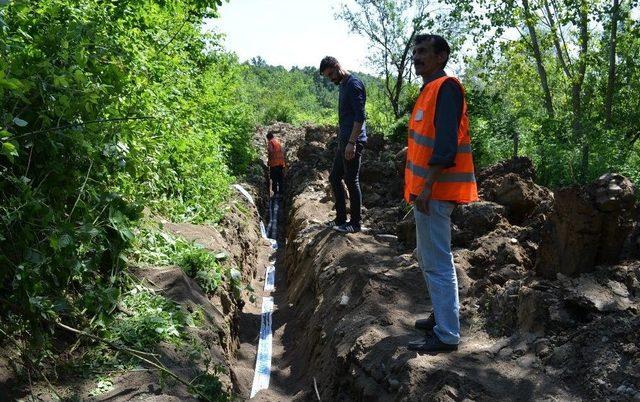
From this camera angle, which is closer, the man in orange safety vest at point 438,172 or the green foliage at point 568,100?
the man in orange safety vest at point 438,172

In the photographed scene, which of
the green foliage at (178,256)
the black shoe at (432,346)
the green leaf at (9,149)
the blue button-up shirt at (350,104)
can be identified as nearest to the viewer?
the green leaf at (9,149)

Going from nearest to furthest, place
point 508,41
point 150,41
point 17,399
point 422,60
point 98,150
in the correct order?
point 17,399, point 422,60, point 98,150, point 150,41, point 508,41

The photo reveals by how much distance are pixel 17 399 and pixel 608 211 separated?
4.17 m

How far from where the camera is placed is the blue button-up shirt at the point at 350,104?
650 centimetres

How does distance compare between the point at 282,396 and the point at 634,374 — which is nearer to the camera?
the point at 634,374

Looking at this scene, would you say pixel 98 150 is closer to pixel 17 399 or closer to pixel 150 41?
pixel 17 399

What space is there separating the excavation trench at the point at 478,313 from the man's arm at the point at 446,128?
4.15ft

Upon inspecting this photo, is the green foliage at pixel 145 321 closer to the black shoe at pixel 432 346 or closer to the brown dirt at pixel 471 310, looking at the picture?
the brown dirt at pixel 471 310

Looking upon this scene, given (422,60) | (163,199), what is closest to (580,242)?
(422,60)

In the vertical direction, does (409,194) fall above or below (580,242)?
above

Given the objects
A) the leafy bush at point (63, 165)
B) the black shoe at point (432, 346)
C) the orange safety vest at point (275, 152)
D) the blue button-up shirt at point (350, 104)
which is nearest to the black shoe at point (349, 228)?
the blue button-up shirt at point (350, 104)

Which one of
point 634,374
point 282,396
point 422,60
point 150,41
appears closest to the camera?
point 634,374

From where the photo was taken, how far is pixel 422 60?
A: 3.76m

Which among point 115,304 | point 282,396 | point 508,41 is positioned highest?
point 508,41
